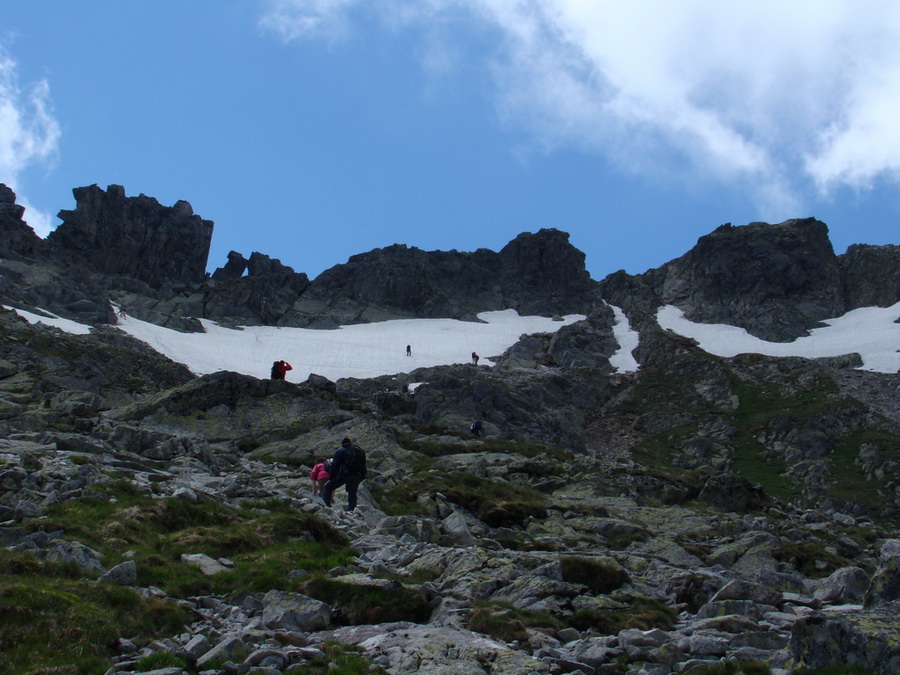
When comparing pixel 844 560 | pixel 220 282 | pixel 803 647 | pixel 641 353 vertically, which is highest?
pixel 220 282

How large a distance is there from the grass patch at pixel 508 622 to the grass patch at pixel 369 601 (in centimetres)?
103

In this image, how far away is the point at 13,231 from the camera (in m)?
101

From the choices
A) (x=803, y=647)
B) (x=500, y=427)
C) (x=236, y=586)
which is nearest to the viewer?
(x=803, y=647)

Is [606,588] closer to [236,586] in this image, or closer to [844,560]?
[236,586]

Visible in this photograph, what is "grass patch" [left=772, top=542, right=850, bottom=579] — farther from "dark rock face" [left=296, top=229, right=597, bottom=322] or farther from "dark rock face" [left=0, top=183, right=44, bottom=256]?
"dark rock face" [left=0, top=183, right=44, bottom=256]

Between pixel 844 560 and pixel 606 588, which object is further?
pixel 844 560

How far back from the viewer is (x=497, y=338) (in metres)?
107

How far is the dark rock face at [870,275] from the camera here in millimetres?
112625

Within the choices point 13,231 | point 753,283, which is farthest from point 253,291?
point 753,283

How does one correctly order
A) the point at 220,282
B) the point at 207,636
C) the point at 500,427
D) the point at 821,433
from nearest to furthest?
1. the point at 207,636
2. the point at 500,427
3. the point at 821,433
4. the point at 220,282

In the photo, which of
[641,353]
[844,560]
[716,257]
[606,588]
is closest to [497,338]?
[641,353]

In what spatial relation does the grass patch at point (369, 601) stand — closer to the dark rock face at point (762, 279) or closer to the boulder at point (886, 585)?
the boulder at point (886, 585)

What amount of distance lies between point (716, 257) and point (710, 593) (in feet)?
396

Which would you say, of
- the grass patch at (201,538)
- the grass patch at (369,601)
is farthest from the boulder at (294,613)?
the grass patch at (201,538)
